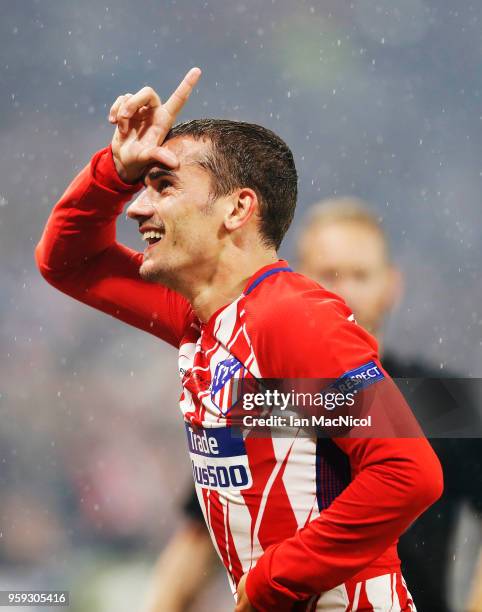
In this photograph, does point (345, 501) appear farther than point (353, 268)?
No

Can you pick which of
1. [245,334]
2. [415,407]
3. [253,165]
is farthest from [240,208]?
[415,407]

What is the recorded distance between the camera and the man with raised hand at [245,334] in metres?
1.47

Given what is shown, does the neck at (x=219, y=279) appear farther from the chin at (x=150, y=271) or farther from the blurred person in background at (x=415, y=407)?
the blurred person in background at (x=415, y=407)

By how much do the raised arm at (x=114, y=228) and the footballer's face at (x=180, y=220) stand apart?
47mm

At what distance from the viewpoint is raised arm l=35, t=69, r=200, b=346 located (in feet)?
6.04

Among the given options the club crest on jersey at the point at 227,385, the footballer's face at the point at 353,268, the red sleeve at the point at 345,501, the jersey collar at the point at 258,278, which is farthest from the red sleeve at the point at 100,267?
the footballer's face at the point at 353,268

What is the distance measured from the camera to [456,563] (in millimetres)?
2838

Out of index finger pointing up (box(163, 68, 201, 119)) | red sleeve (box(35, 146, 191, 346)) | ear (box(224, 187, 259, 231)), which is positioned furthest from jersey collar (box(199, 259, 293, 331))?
index finger pointing up (box(163, 68, 201, 119))

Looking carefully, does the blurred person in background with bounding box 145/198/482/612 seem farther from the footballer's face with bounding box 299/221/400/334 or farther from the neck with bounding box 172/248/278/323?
the neck with bounding box 172/248/278/323

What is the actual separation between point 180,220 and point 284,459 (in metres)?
0.55

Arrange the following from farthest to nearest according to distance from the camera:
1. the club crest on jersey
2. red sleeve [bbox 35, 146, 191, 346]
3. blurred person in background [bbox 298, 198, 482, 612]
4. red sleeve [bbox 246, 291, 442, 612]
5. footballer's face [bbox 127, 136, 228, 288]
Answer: blurred person in background [bbox 298, 198, 482, 612], red sleeve [bbox 35, 146, 191, 346], footballer's face [bbox 127, 136, 228, 288], the club crest on jersey, red sleeve [bbox 246, 291, 442, 612]

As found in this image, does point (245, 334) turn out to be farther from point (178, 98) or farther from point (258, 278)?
point (178, 98)

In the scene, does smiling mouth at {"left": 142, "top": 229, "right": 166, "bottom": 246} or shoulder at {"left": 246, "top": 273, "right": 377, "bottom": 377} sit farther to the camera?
smiling mouth at {"left": 142, "top": 229, "right": 166, "bottom": 246}

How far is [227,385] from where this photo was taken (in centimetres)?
165
